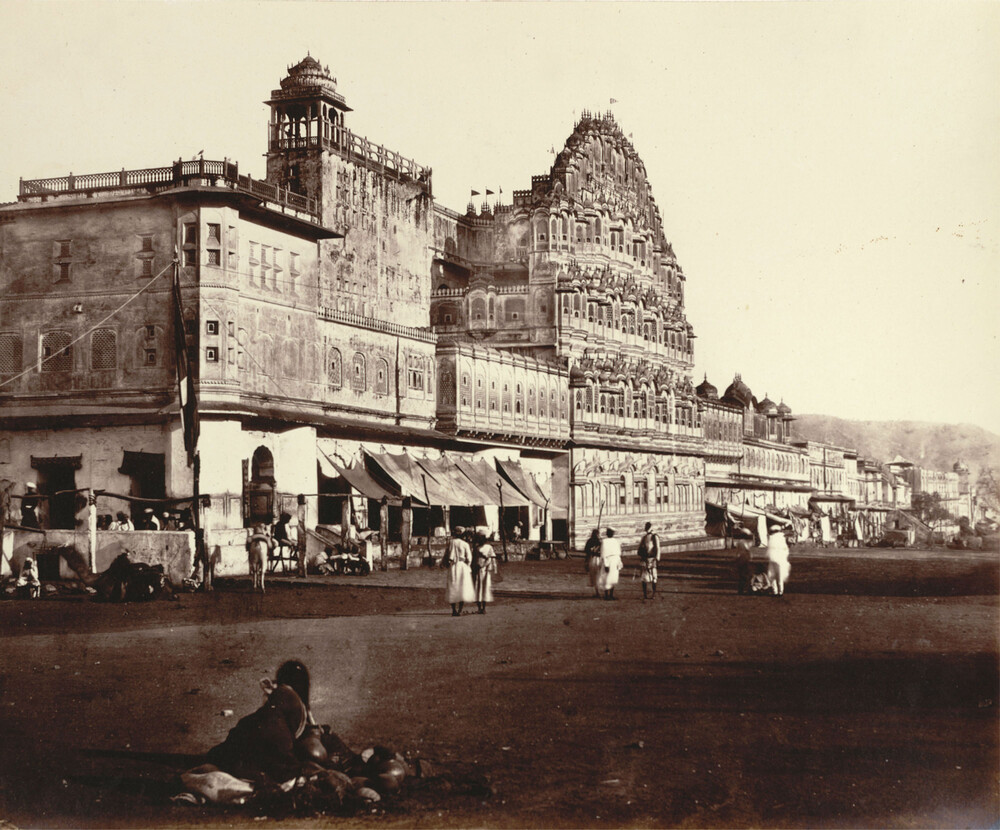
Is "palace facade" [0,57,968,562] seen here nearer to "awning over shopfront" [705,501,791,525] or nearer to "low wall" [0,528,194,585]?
"low wall" [0,528,194,585]

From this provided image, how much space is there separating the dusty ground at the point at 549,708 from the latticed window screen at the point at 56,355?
13.9 metres

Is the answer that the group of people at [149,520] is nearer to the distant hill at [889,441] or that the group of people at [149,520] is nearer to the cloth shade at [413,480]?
the cloth shade at [413,480]

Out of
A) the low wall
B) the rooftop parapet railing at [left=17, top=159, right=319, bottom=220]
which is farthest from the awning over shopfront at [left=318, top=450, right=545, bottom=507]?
the low wall

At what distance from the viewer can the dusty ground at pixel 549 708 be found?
8812 mm

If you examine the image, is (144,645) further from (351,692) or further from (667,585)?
(667,585)

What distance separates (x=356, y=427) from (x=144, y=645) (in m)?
22.1

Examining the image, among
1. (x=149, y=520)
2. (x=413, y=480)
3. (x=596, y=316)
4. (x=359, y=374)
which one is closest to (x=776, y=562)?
(x=413, y=480)

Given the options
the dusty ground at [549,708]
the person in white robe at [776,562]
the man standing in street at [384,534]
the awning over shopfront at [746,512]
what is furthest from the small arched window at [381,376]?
the dusty ground at [549,708]

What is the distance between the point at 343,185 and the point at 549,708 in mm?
41289

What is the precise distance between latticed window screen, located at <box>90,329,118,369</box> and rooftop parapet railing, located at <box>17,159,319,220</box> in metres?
4.42

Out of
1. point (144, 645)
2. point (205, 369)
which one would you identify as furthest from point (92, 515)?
point (144, 645)

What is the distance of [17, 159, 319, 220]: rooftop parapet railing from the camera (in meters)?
34.6

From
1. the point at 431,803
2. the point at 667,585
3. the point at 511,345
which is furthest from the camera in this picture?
the point at 511,345

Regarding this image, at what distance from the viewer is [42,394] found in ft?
116
